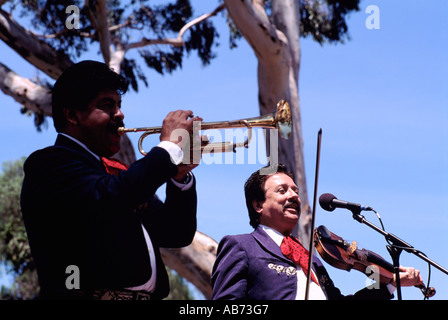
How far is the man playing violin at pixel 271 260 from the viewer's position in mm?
3666

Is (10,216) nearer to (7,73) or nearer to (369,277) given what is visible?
(7,73)

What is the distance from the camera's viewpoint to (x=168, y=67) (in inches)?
520

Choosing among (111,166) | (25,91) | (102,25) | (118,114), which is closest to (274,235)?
(111,166)

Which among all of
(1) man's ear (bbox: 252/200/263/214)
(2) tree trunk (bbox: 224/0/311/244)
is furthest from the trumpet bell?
(2) tree trunk (bbox: 224/0/311/244)

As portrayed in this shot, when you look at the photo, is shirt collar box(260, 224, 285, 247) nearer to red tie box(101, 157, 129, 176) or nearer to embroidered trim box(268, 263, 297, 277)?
embroidered trim box(268, 263, 297, 277)

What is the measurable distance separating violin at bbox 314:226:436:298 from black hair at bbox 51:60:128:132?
164 centimetres

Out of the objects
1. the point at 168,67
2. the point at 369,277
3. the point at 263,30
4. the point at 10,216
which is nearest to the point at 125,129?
the point at 369,277

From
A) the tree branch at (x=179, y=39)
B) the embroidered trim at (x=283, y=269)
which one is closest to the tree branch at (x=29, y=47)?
the tree branch at (x=179, y=39)

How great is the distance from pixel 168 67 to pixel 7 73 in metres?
3.37

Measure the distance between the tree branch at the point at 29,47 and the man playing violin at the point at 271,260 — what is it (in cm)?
717

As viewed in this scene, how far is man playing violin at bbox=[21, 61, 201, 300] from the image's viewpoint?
2648 mm

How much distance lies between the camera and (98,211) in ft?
8.70

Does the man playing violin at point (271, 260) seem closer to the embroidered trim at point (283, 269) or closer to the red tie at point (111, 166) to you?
the embroidered trim at point (283, 269)

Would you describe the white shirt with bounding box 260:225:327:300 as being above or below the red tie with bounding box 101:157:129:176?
below
